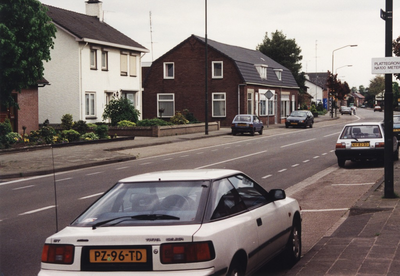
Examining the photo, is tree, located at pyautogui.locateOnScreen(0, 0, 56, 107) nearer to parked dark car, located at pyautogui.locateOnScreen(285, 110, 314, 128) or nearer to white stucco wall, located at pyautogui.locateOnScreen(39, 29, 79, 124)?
white stucco wall, located at pyautogui.locateOnScreen(39, 29, 79, 124)

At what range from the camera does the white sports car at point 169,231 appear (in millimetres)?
4867

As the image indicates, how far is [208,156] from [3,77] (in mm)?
9134

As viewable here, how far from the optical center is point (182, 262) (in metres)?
4.83

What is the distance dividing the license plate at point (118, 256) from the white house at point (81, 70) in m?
36.3

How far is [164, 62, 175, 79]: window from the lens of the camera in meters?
57.3

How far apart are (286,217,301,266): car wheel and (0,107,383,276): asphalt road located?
1.09 meters

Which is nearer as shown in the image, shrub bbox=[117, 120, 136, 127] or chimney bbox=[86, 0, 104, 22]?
shrub bbox=[117, 120, 136, 127]

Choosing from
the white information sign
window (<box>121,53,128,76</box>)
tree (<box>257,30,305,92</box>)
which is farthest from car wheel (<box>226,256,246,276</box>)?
tree (<box>257,30,305,92</box>)

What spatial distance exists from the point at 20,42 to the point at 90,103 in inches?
653

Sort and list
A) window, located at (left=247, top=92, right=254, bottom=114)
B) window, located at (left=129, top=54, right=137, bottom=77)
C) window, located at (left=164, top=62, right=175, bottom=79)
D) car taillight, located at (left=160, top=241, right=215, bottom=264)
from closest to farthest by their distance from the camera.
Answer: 1. car taillight, located at (left=160, top=241, right=215, bottom=264)
2. window, located at (left=129, top=54, right=137, bottom=77)
3. window, located at (left=247, top=92, right=254, bottom=114)
4. window, located at (left=164, top=62, right=175, bottom=79)

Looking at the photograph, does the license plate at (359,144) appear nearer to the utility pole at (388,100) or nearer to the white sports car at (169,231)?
the utility pole at (388,100)

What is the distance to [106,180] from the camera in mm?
17453

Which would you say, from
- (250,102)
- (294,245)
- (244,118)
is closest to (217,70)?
(250,102)

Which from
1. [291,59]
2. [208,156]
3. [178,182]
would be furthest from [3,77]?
[291,59]
